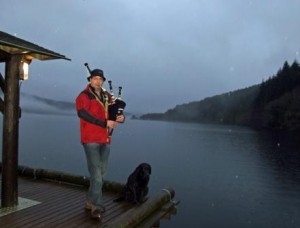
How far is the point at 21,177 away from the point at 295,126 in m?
130

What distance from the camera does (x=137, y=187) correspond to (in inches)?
348

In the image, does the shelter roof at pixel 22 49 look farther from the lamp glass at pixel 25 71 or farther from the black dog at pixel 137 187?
the black dog at pixel 137 187

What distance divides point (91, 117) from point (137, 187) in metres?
2.75

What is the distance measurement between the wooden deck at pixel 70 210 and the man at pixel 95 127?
0.51m

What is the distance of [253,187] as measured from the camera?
3534cm

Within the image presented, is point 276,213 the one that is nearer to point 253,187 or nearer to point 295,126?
point 253,187

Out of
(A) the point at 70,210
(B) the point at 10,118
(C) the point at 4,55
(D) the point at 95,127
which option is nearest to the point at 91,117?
(D) the point at 95,127

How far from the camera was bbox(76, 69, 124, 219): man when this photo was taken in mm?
7043

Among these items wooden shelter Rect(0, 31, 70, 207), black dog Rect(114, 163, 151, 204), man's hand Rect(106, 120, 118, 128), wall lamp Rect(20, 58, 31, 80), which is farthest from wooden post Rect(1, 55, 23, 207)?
black dog Rect(114, 163, 151, 204)

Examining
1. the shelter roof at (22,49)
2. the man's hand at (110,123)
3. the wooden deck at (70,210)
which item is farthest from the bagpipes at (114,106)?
the wooden deck at (70,210)

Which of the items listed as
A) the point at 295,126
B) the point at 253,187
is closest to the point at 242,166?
the point at 253,187

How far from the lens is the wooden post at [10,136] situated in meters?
7.71

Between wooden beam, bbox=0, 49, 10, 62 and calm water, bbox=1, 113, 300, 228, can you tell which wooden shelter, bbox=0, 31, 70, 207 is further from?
calm water, bbox=1, 113, 300, 228

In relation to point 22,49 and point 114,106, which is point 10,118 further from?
point 114,106
